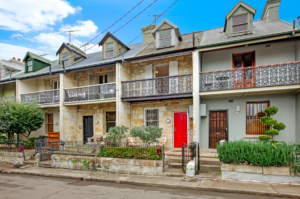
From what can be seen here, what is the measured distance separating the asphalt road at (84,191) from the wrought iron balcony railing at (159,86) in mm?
5446

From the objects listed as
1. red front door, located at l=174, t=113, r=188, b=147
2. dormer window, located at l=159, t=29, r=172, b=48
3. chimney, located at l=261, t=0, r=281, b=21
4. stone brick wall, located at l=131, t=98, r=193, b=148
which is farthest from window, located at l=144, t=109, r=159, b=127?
chimney, located at l=261, t=0, r=281, b=21

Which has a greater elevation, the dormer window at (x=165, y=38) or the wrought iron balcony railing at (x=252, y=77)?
the dormer window at (x=165, y=38)

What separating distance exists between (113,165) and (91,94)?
585 centimetres

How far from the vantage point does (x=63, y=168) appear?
9.36 metres

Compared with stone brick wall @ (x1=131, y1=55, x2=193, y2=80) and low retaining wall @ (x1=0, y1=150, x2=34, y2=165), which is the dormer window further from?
low retaining wall @ (x1=0, y1=150, x2=34, y2=165)

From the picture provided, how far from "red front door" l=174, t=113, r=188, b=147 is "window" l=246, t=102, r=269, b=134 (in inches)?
131

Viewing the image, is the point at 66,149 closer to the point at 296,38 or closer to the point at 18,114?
the point at 18,114

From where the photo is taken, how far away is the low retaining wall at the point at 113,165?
7.65 m

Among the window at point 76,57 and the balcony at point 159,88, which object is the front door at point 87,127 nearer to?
the balcony at point 159,88

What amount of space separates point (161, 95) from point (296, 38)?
6936 millimetres

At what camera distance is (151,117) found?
12125 millimetres

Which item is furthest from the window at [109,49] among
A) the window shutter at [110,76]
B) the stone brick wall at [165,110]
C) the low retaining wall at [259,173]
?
the low retaining wall at [259,173]

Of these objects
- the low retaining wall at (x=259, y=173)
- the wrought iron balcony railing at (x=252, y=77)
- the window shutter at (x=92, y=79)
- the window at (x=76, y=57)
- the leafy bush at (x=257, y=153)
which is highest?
the window at (x=76, y=57)

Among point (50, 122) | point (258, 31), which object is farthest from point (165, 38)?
point (50, 122)
